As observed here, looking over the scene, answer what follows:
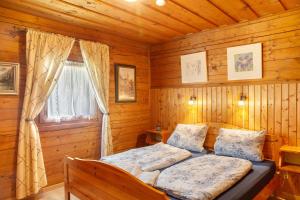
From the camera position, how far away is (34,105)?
2.73m

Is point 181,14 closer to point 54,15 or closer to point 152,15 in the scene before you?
point 152,15

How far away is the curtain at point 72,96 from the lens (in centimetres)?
305

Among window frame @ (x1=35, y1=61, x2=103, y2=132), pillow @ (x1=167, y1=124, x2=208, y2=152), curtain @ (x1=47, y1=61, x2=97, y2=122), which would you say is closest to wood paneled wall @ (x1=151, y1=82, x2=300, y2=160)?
pillow @ (x1=167, y1=124, x2=208, y2=152)

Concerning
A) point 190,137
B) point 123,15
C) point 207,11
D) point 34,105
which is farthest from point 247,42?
point 34,105

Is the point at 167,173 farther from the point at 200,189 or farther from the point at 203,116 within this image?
the point at 203,116

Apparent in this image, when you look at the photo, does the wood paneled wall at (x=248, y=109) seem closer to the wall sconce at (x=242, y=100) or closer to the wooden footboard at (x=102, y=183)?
the wall sconce at (x=242, y=100)

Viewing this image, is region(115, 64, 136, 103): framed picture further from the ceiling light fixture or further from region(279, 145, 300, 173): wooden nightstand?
region(279, 145, 300, 173): wooden nightstand

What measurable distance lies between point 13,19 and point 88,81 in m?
1.24

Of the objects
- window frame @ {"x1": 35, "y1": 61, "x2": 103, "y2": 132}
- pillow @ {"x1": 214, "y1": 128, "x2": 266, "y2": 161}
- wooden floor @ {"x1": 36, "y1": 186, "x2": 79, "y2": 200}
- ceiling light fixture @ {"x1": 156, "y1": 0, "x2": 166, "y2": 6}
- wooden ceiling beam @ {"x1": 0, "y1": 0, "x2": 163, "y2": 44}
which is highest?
wooden ceiling beam @ {"x1": 0, "y1": 0, "x2": 163, "y2": 44}

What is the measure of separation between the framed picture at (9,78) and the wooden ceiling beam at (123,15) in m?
1.03

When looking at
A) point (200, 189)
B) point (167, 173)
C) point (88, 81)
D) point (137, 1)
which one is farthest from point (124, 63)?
point (200, 189)

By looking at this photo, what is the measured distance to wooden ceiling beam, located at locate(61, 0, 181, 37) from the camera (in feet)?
8.26

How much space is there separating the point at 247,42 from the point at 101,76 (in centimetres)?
224

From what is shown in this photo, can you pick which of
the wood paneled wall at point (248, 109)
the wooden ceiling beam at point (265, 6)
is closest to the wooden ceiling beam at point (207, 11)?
Answer: the wooden ceiling beam at point (265, 6)
